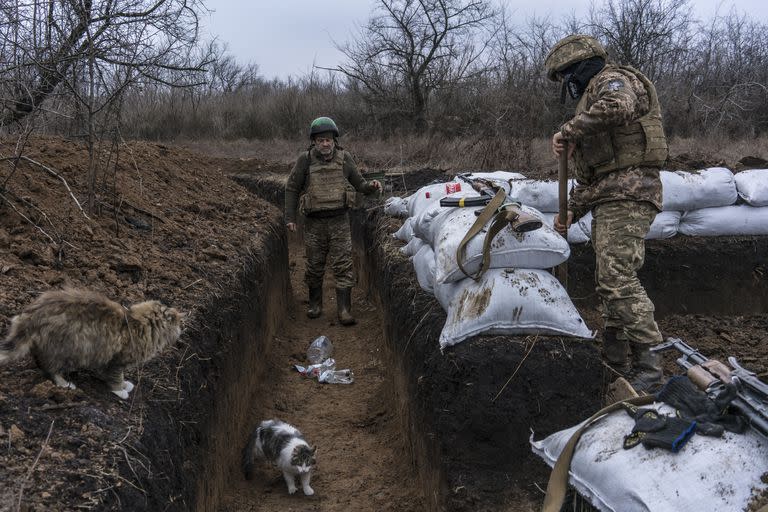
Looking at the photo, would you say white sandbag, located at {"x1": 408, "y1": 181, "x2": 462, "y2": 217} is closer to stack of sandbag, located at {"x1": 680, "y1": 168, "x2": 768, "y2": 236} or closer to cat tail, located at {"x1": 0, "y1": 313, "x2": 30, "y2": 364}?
stack of sandbag, located at {"x1": 680, "y1": 168, "x2": 768, "y2": 236}

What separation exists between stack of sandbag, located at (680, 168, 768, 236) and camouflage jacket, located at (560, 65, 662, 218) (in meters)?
2.68

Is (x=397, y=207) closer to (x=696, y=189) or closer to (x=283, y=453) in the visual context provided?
(x=696, y=189)

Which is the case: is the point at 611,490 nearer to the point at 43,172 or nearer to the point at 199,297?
the point at 199,297

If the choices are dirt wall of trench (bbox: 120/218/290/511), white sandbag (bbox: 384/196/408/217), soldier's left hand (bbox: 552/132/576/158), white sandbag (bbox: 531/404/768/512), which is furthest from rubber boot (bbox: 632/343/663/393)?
white sandbag (bbox: 384/196/408/217)

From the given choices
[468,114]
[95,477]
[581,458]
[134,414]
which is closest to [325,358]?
[134,414]

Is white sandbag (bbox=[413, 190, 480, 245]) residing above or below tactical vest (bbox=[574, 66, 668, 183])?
below

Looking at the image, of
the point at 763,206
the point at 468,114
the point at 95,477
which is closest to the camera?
the point at 95,477

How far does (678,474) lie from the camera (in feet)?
5.85

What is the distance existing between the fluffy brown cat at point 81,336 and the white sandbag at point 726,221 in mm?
5450

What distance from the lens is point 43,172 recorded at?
221 inches

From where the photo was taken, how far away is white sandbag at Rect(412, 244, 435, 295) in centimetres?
475

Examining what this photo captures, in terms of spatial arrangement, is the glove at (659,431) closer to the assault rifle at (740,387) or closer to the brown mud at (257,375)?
→ the assault rifle at (740,387)

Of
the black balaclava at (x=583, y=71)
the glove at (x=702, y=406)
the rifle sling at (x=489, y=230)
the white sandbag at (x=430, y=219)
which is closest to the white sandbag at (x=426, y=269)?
the white sandbag at (x=430, y=219)

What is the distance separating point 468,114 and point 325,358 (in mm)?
11679
